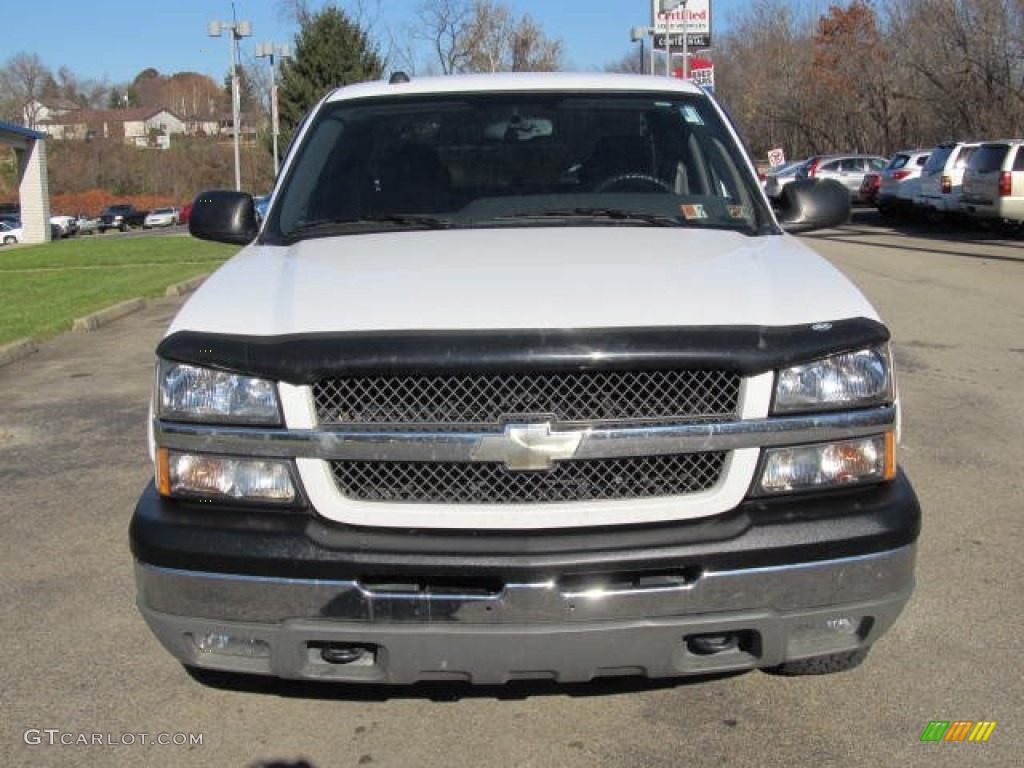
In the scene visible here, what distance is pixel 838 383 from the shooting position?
9.18 feet

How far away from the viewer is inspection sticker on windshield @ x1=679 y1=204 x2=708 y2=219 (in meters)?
3.97

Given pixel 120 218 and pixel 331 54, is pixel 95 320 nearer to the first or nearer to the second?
pixel 331 54

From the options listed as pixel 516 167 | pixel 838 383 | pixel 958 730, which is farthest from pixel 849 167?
pixel 838 383

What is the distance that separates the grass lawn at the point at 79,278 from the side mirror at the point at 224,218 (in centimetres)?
689

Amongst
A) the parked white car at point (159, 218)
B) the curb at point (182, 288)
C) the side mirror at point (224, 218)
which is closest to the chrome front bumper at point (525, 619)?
the side mirror at point (224, 218)

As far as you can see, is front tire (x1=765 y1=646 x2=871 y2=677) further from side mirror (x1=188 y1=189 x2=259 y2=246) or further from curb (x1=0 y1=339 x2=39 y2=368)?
curb (x1=0 y1=339 x2=39 y2=368)

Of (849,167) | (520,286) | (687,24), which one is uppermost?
→ (687,24)

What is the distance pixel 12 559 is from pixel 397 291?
2697mm

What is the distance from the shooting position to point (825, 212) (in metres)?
4.48

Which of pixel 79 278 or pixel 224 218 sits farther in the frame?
pixel 79 278

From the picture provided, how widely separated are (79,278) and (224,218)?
15.5 meters

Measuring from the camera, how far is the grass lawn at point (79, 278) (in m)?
12.4

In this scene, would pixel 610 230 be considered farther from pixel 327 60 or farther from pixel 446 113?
pixel 327 60

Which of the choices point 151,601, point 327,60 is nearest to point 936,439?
point 151,601
